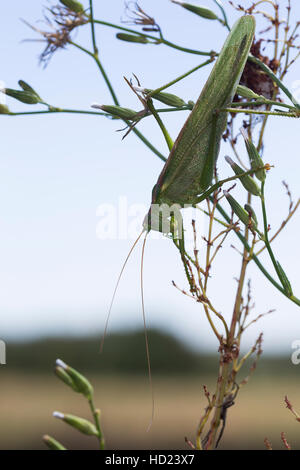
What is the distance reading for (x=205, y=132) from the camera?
37.0 inches

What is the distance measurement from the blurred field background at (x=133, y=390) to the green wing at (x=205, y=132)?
69.1ft

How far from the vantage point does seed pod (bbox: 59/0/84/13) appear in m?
0.98

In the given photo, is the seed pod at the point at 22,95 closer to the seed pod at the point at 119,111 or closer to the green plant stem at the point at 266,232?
the seed pod at the point at 119,111

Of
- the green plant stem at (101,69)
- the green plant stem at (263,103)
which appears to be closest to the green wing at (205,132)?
the green plant stem at (263,103)

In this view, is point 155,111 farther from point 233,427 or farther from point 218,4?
point 233,427

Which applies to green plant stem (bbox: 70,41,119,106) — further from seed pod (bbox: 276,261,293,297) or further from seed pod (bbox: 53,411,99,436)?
seed pod (bbox: 53,411,99,436)

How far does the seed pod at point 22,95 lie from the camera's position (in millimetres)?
973

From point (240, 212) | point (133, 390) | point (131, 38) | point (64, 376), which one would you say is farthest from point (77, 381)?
point (133, 390)

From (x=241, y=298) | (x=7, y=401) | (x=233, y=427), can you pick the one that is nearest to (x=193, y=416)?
(x=233, y=427)

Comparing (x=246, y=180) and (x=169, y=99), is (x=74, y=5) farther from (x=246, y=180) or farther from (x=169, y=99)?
(x=246, y=180)

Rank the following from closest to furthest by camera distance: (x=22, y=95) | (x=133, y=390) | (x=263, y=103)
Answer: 1. (x=263, y=103)
2. (x=22, y=95)
3. (x=133, y=390)

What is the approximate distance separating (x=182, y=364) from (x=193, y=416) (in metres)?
2.87

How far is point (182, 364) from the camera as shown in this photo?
29.5m

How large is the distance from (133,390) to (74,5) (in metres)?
32.1
